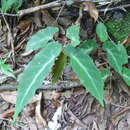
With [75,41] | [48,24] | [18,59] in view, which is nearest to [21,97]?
[75,41]

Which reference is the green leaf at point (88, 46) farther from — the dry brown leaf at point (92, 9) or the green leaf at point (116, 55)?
the dry brown leaf at point (92, 9)

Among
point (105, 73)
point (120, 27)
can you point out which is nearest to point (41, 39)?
point (105, 73)

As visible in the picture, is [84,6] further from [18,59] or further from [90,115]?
[90,115]

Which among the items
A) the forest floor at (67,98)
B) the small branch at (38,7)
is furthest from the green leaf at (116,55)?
the small branch at (38,7)

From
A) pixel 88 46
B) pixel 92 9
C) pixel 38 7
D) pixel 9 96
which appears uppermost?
pixel 38 7

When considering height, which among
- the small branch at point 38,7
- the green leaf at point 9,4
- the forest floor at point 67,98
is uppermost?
the green leaf at point 9,4

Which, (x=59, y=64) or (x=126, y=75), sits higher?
(x=59, y=64)

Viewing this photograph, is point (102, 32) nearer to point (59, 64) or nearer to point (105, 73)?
point (105, 73)
